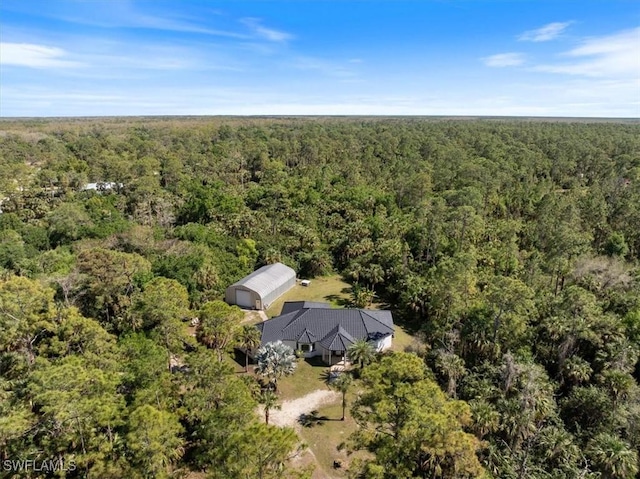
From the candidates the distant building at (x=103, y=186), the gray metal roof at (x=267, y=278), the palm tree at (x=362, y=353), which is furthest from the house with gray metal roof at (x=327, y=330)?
the distant building at (x=103, y=186)

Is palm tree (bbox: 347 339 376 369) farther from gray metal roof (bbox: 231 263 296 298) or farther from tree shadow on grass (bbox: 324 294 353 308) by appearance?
gray metal roof (bbox: 231 263 296 298)

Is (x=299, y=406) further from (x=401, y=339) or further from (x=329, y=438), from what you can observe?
Answer: (x=401, y=339)

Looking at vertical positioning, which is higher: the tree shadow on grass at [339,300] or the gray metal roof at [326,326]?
the gray metal roof at [326,326]

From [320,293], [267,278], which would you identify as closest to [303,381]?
[267,278]

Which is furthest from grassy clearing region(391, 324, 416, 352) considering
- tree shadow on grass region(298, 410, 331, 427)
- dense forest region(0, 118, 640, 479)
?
tree shadow on grass region(298, 410, 331, 427)

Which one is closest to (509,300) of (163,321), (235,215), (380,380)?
(380,380)

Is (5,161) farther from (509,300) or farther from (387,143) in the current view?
(509,300)

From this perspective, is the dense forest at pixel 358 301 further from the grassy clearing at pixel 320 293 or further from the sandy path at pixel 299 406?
the sandy path at pixel 299 406
